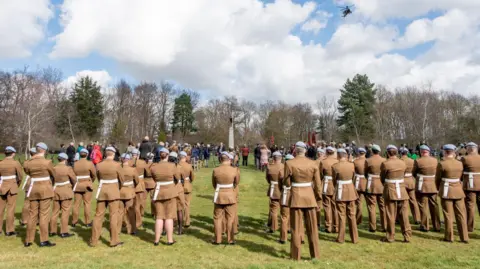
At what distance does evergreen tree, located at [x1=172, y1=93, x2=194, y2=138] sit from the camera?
70.0 m

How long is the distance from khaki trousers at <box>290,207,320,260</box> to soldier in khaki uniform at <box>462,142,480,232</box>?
4.54 metres

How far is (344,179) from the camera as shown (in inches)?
325

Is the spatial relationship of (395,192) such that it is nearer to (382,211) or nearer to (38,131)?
(382,211)

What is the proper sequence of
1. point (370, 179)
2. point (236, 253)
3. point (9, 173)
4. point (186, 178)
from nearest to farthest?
point (236, 253), point (9, 173), point (370, 179), point (186, 178)

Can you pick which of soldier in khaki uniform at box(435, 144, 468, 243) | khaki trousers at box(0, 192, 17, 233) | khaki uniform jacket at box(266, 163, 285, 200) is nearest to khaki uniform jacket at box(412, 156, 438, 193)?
soldier in khaki uniform at box(435, 144, 468, 243)

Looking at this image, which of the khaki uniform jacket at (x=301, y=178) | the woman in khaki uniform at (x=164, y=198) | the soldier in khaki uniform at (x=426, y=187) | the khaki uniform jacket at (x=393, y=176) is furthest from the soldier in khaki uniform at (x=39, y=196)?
the soldier in khaki uniform at (x=426, y=187)

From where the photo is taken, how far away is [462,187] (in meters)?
8.54

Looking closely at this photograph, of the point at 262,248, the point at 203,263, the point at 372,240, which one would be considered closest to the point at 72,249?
the point at 203,263

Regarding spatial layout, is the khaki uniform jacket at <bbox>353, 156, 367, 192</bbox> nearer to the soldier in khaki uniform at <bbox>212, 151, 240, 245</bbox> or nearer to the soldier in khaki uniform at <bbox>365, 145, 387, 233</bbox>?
the soldier in khaki uniform at <bbox>365, 145, 387, 233</bbox>

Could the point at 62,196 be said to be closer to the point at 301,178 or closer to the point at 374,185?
the point at 301,178

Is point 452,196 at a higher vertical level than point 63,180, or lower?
lower

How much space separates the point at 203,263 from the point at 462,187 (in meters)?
6.58

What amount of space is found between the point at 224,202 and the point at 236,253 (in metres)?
1.14

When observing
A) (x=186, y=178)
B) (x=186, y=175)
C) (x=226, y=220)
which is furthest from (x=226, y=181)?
(x=186, y=178)
